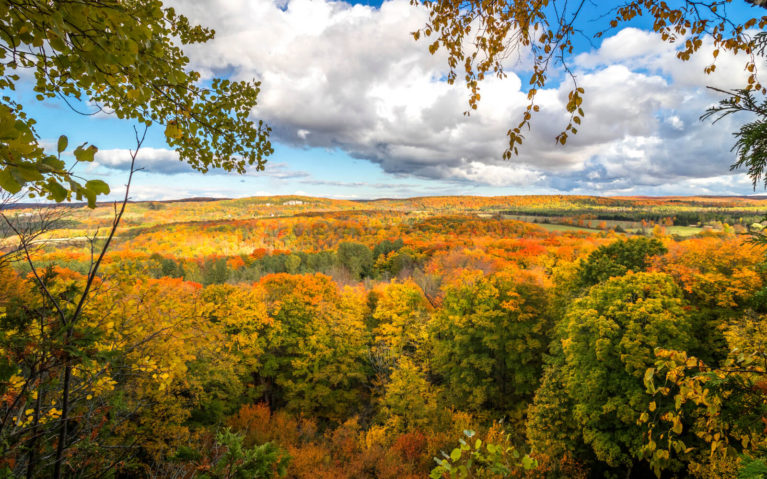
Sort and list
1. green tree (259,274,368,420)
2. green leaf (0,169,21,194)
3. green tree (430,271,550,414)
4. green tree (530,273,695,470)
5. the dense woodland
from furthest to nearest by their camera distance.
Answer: green tree (259,274,368,420)
green tree (430,271,550,414)
green tree (530,273,695,470)
the dense woodland
green leaf (0,169,21,194)

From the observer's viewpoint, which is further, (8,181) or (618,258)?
(618,258)

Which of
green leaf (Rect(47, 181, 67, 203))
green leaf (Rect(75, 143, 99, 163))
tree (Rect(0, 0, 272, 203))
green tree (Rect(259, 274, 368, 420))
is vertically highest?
tree (Rect(0, 0, 272, 203))

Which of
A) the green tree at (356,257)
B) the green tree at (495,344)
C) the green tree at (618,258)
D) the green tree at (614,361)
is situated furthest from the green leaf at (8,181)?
the green tree at (356,257)

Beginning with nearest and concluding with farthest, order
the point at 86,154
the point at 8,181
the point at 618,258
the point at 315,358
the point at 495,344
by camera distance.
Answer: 1. the point at 8,181
2. the point at 86,154
3. the point at 495,344
4. the point at 618,258
5. the point at 315,358

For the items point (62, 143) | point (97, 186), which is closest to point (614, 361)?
point (97, 186)

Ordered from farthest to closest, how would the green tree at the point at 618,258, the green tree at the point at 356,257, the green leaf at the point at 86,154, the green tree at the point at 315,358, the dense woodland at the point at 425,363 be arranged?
the green tree at the point at 356,257, the green tree at the point at 315,358, the green tree at the point at 618,258, the dense woodland at the point at 425,363, the green leaf at the point at 86,154

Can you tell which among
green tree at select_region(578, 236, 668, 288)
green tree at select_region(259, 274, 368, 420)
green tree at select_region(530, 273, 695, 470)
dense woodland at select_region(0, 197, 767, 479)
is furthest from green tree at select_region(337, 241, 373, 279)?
green tree at select_region(530, 273, 695, 470)

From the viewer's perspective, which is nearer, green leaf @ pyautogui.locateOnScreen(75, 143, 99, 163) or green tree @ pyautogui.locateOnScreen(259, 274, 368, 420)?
green leaf @ pyautogui.locateOnScreen(75, 143, 99, 163)

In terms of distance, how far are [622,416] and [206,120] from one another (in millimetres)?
16057

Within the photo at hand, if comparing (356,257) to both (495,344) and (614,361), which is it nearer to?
(495,344)

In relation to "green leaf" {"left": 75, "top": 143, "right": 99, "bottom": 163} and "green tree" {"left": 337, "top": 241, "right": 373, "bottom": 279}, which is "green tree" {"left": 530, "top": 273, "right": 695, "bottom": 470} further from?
"green tree" {"left": 337, "top": 241, "right": 373, "bottom": 279}

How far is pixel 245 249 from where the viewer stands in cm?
10838

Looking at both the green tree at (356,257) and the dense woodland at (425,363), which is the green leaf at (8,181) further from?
the green tree at (356,257)

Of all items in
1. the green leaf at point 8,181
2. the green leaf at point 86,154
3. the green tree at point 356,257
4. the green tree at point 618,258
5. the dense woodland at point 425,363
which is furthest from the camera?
the green tree at point 356,257
